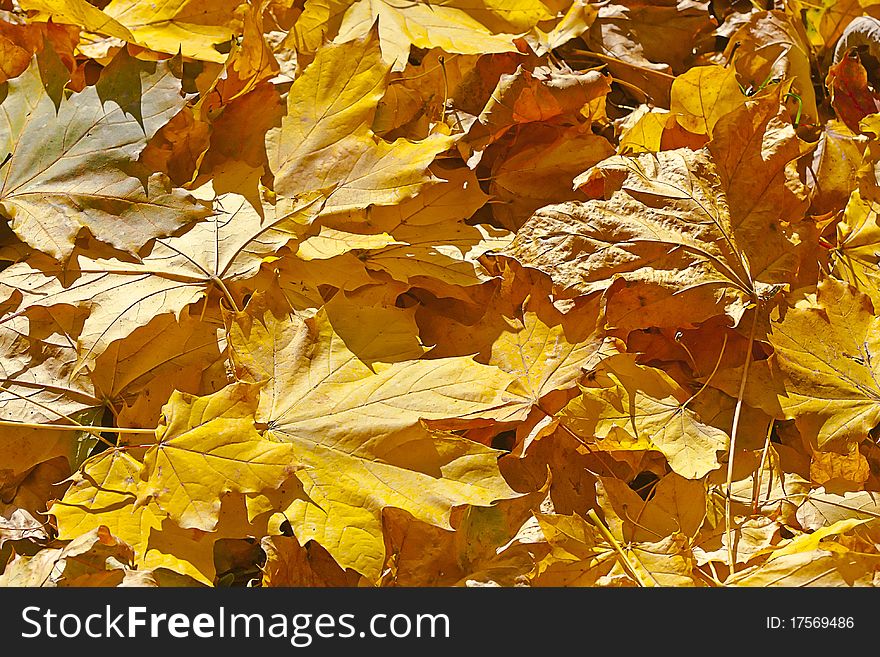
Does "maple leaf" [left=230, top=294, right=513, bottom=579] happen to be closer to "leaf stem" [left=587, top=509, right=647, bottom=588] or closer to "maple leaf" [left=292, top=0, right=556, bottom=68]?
"leaf stem" [left=587, top=509, right=647, bottom=588]

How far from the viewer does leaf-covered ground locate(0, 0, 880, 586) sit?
635 millimetres

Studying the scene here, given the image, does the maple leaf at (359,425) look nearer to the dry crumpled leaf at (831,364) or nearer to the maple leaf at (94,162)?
the maple leaf at (94,162)

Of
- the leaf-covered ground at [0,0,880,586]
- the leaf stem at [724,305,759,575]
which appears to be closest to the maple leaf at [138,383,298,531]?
the leaf-covered ground at [0,0,880,586]

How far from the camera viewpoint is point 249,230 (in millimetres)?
729

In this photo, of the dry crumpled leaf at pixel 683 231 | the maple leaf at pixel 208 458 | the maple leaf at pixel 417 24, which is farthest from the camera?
the maple leaf at pixel 417 24

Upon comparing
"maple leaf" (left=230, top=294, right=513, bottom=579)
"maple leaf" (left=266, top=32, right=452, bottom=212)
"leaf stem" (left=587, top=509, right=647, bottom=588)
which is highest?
"maple leaf" (left=266, top=32, right=452, bottom=212)

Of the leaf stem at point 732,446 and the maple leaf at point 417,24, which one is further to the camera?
the maple leaf at point 417,24

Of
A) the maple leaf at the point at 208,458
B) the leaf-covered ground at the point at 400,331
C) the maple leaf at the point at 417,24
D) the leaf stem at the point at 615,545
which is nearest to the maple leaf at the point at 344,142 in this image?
the leaf-covered ground at the point at 400,331

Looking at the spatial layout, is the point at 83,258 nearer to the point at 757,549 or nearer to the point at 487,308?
the point at 487,308

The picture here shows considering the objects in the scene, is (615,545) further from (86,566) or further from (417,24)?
(417,24)

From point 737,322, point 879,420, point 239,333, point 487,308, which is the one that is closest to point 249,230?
point 239,333

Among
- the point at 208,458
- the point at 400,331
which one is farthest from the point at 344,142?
the point at 208,458

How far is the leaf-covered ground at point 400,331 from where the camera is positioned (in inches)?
25.0

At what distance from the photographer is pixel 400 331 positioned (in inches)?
27.2
